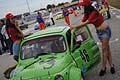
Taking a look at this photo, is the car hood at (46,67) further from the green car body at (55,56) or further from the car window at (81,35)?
the car window at (81,35)

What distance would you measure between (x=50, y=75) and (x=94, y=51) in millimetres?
3096

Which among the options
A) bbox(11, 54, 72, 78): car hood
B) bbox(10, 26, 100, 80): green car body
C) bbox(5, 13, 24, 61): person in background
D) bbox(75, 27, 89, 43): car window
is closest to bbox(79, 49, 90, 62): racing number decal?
bbox(10, 26, 100, 80): green car body

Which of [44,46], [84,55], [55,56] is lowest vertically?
[84,55]

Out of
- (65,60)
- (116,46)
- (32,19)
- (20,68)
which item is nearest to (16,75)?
(20,68)

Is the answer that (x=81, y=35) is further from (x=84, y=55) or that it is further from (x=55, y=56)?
(x=55, y=56)

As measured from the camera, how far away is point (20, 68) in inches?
359

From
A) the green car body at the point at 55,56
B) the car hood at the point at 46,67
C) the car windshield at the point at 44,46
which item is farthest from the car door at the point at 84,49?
the car hood at the point at 46,67

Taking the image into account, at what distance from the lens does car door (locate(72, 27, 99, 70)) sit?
9.77 meters

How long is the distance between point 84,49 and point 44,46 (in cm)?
132

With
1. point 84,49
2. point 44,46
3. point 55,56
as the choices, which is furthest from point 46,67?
point 84,49

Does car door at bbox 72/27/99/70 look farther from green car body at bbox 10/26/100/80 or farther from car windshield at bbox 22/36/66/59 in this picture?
car windshield at bbox 22/36/66/59

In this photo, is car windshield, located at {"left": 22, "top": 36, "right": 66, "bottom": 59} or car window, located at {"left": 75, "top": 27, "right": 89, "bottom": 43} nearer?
car windshield, located at {"left": 22, "top": 36, "right": 66, "bottom": 59}

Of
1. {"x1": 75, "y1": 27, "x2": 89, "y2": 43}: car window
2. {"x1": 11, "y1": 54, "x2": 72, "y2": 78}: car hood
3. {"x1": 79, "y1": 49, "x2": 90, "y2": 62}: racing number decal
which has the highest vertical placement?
{"x1": 11, "y1": 54, "x2": 72, "y2": 78}: car hood

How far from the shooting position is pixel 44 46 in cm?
959
